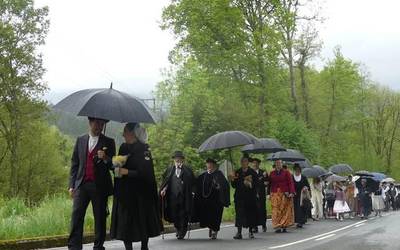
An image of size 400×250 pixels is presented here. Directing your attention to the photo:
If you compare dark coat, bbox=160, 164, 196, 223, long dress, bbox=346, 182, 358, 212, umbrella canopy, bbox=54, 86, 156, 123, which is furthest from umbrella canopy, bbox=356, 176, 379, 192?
umbrella canopy, bbox=54, 86, 156, 123

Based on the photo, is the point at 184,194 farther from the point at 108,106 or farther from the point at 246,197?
the point at 108,106

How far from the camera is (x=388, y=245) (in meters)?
12.5

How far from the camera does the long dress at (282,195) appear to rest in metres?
16.5

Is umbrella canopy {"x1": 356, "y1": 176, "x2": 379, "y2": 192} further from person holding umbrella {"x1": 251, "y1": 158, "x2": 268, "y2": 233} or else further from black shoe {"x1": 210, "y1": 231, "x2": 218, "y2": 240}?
black shoe {"x1": 210, "y1": 231, "x2": 218, "y2": 240}

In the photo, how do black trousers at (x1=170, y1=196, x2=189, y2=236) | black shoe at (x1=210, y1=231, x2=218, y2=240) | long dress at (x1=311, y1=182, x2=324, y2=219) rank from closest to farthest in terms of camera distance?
black trousers at (x1=170, y1=196, x2=189, y2=236)
black shoe at (x1=210, y1=231, x2=218, y2=240)
long dress at (x1=311, y1=182, x2=324, y2=219)

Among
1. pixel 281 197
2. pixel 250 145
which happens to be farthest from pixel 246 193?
pixel 250 145

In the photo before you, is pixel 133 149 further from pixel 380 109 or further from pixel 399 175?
pixel 399 175

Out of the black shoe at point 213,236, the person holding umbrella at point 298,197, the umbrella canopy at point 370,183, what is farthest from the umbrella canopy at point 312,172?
the black shoe at point 213,236

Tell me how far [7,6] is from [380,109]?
44961mm

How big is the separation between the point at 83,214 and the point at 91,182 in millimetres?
463

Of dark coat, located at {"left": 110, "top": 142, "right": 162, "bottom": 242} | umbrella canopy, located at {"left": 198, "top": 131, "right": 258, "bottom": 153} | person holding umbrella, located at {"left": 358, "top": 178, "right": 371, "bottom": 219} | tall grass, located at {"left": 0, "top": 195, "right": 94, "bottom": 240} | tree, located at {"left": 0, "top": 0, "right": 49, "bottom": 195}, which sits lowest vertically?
person holding umbrella, located at {"left": 358, "top": 178, "right": 371, "bottom": 219}

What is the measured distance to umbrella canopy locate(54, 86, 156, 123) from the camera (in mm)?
8039

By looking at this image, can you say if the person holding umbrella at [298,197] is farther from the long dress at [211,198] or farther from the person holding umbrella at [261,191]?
the long dress at [211,198]

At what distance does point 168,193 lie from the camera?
13.7 meters
